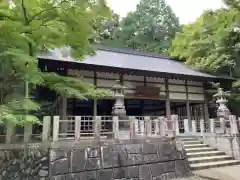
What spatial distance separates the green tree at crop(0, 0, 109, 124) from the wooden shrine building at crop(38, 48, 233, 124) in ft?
14.2

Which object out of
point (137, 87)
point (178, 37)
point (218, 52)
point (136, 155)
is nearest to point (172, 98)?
point (137, 87)

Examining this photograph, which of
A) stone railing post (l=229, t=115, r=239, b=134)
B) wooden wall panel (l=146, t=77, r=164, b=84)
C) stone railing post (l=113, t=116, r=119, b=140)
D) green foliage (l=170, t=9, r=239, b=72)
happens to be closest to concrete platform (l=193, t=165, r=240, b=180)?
stone railing post (l=229, t=115, r=239, b=134)

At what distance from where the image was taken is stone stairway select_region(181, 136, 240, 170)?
28.7 feet

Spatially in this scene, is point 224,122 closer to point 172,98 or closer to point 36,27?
point 172,98

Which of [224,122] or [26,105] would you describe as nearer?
[26,105]

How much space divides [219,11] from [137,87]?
565 cm

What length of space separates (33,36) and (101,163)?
4065 mm

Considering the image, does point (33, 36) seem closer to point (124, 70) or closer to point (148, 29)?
point (124, 70)

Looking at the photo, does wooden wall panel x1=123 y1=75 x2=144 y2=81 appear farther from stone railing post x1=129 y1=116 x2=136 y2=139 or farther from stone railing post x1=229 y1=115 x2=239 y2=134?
stone railing post x1=129 y1=116 x2=136 y2=139

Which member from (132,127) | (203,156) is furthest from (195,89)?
(132,127)

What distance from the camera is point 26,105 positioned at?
15.9 ft

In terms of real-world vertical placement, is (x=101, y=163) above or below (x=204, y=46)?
below

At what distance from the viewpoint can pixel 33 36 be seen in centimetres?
554

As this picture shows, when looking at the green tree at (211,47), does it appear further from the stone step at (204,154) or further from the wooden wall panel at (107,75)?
the stone step at (204,154)
